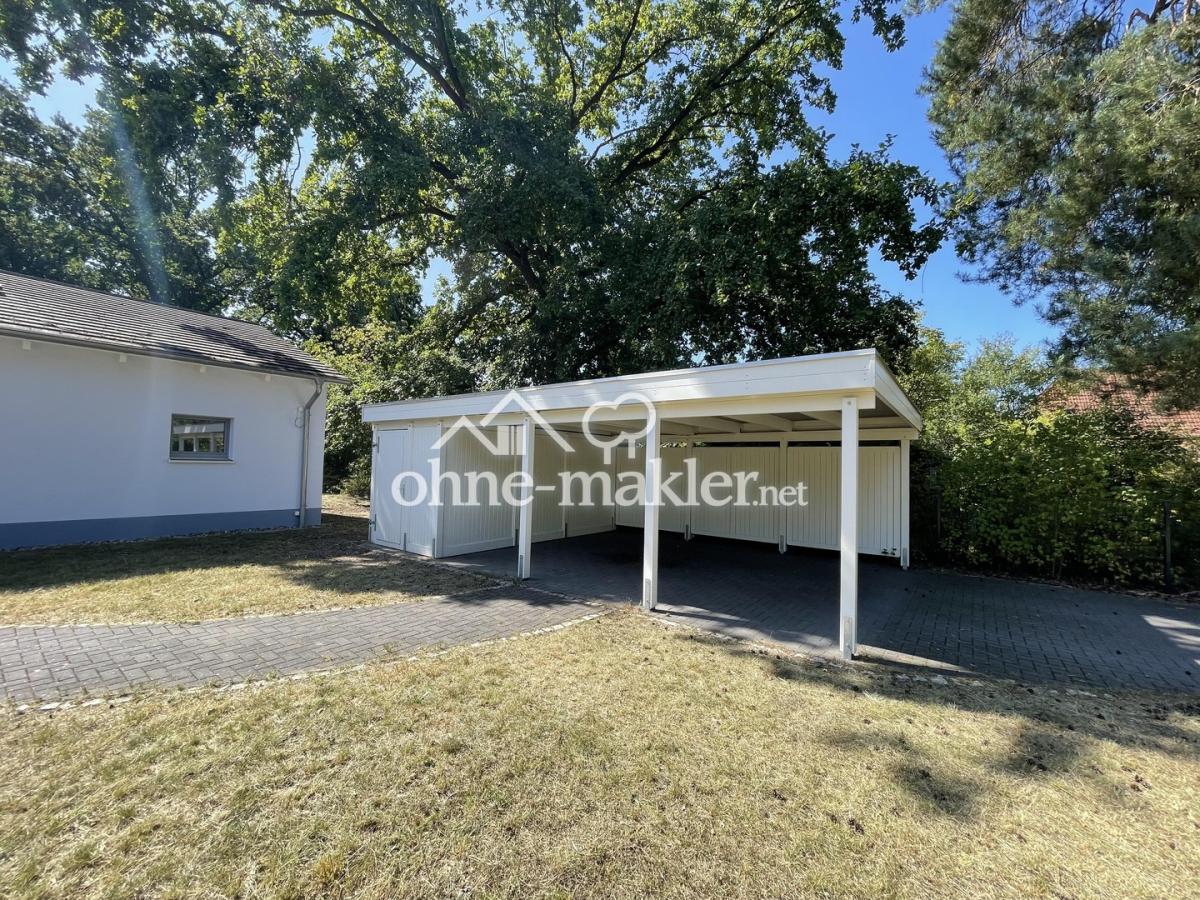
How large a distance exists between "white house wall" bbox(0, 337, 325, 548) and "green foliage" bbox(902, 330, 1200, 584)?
12.7 metres

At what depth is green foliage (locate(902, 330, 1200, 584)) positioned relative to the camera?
23.5 feet

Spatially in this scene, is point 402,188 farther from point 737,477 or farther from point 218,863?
point 218,863

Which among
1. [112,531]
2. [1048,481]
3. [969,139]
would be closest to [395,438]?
[112,531]

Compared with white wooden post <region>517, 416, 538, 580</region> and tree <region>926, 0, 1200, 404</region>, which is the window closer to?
white wooden post <region>517, 416, 538, 580</region>

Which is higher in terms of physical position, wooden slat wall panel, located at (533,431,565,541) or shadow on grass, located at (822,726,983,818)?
wooden slat wall panel, located at (533,431,565,541)

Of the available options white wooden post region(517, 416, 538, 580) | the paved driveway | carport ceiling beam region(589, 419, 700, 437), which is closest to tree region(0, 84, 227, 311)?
carport ceiling beam region(589, 419, 700, 437)

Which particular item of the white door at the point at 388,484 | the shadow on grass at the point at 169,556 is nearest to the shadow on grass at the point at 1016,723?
the shadow on grass at the point at 169,556

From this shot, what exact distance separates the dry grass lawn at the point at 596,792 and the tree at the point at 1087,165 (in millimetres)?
5675

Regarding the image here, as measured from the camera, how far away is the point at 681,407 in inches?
229

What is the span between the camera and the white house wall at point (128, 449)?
770 centimetres

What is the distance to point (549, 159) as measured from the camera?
35.4 feet

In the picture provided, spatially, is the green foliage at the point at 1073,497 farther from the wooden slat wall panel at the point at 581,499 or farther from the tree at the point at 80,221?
the tree at the point at 80,221

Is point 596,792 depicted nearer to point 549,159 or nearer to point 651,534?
point 651,534

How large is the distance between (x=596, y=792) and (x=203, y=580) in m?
6.26
